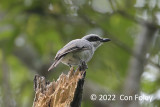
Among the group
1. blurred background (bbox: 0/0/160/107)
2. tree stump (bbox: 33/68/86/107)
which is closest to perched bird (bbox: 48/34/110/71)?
tree stump (bbox: 33/68/86/107)

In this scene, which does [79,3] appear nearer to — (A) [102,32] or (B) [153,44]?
(A) [102,32]

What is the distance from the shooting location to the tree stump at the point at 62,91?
12.2ft

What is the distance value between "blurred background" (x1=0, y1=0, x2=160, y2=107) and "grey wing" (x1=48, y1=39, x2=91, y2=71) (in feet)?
5.85

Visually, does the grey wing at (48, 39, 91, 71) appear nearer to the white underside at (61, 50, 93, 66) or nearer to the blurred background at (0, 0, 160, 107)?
the white underside at (61, 50, 93, 66)

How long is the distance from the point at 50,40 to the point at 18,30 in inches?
30.1

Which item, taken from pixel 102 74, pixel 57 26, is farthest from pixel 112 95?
pixel 57 26

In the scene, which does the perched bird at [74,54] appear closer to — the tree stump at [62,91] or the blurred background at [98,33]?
the tree stump at [62,91]

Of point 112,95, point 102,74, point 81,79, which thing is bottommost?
point 81,79

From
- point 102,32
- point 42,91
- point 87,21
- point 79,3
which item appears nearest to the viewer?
point 42,91

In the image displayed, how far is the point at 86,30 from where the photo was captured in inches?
303

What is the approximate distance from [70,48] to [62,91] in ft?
2.89

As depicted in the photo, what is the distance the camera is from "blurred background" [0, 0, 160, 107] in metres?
7.04

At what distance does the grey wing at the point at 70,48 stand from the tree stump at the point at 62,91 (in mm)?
540

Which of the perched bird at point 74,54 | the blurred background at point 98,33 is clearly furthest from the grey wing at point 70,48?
A: the blurred background at point 98,33
